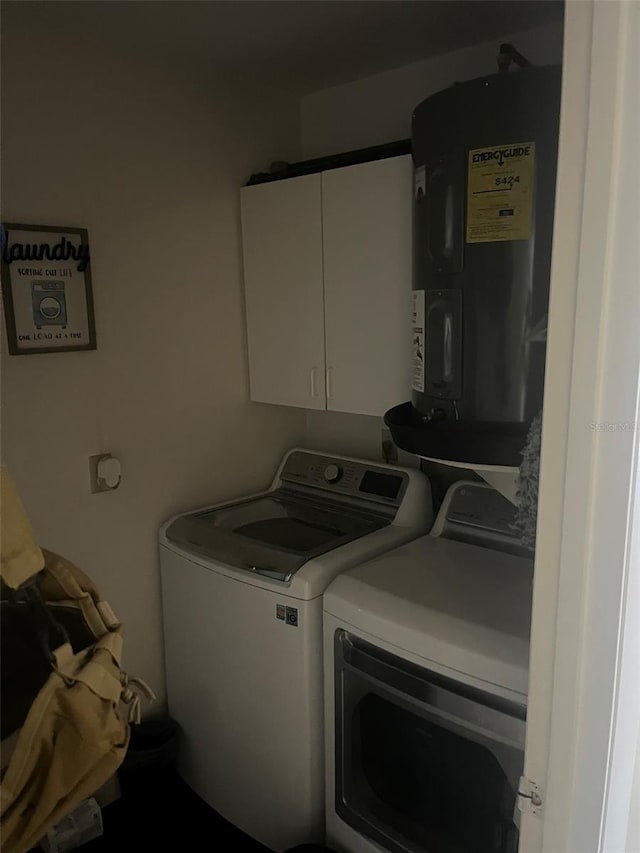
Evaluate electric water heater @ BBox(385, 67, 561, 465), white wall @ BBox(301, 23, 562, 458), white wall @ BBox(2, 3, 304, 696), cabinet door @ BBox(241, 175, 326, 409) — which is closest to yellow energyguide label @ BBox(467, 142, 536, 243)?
electric water heater @ BBox(385, 67, 561, 465)

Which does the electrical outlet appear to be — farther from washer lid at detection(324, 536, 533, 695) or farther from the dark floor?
the dark floor

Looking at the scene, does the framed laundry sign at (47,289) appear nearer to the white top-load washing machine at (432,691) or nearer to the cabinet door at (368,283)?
the cabinet door at (368,283)

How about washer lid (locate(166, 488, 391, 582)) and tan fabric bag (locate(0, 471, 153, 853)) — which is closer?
tan fabric bag (locate(0, 471, 153, 853))

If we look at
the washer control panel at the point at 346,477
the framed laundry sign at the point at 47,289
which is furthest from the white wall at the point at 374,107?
the framed laundry sign at the point at 47,289

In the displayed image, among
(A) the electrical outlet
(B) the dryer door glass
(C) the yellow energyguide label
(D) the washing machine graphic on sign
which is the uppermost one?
(C) the yellow energyguide label

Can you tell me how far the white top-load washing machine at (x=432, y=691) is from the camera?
4.39ft

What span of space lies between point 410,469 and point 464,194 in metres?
0.94

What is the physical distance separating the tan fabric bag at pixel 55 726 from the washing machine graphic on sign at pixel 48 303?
1072mm

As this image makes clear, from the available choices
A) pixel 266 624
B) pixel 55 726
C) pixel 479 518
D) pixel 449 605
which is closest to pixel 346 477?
pixel 479 518

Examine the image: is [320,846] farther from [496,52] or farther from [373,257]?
[496,52]

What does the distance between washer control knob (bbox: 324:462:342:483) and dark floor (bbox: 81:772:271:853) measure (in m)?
1.06

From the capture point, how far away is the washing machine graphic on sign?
173 centimetres

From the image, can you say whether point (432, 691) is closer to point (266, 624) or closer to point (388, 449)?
point (266, 624)

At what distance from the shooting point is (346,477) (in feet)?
7.19
